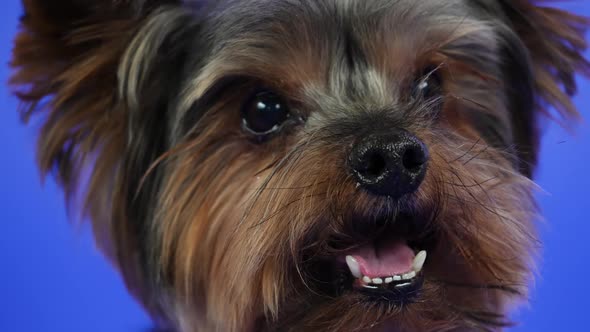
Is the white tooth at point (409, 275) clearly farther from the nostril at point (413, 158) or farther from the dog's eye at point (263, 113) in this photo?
the dog's eye at point (263, 113)

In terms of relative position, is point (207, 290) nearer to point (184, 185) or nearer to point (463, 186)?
point (184, 185)

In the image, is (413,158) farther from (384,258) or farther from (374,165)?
(384,258)

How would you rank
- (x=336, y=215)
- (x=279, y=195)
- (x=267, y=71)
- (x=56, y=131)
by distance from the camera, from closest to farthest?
(x=336, y=215)
(x=279, y=195)
(x=267, y=71)
(x=56, y=131)

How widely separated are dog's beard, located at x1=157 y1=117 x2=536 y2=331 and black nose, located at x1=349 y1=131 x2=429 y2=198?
0.09ft

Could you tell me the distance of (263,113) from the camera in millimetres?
2203

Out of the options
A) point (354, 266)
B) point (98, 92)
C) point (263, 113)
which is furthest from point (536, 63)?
point (98, 92)

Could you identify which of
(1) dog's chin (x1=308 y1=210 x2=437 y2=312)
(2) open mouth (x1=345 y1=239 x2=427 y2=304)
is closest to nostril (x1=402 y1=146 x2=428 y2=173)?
(1) dog's chin (x1=308 y1=210 x2=437 y2=312)

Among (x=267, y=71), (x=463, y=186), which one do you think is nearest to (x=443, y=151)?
(x=463, y=186)

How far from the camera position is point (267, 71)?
212 cm

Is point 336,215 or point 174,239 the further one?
point 174,239

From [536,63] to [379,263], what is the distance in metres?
1.06

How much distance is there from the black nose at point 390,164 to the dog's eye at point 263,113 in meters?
0.45

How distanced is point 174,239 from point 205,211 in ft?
0.44

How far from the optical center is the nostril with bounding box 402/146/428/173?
1.80m
